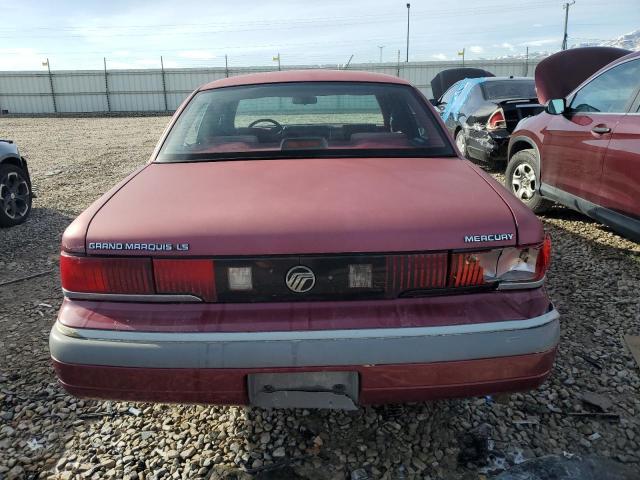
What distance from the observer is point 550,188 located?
4930 millimetres

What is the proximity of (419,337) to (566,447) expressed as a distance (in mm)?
1030

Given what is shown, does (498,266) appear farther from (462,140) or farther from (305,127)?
(462,140)

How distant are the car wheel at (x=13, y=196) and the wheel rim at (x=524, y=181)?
580 cm

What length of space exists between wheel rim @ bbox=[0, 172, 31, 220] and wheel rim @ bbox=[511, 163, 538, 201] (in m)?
5.80

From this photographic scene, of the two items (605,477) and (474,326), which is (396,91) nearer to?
(474,326)

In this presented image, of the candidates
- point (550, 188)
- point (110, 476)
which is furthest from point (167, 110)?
point (110, 476)

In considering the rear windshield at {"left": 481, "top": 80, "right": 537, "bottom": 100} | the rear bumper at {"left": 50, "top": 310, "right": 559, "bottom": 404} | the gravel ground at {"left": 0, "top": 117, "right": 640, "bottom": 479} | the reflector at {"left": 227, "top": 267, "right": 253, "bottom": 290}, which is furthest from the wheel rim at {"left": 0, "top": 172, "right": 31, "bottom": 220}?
the rear windshield at {"left": 481, "top": 80, "right": 537, "bottom": 100}

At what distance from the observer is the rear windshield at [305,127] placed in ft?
8.52

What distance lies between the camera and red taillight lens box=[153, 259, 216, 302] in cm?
174

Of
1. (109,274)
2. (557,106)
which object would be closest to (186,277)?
(109,274)

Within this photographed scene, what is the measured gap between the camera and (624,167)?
3.78 meters

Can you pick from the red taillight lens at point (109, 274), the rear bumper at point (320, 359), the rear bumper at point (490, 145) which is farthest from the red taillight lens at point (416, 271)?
the rear bumper at point (490, 145)

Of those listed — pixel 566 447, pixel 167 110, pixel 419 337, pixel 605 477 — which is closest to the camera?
pixel 419 337

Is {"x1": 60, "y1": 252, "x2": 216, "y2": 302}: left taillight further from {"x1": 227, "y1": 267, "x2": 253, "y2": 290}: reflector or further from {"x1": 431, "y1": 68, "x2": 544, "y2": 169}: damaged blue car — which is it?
{"x1": 431, "y1": 68, "x2": 544, "y2": 169}: damaged blue car
